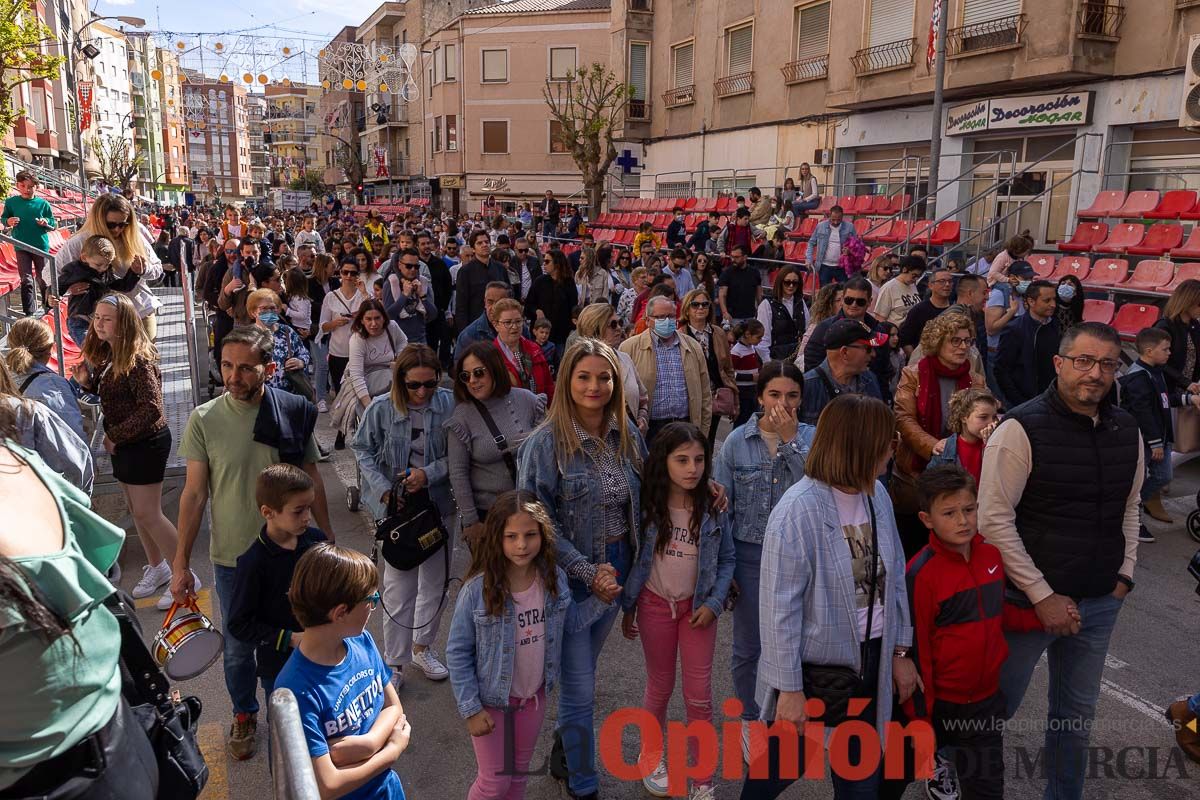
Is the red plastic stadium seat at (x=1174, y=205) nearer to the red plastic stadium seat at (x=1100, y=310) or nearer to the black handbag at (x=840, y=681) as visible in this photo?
the red plastic stadium seat at (x=1100, y=310)

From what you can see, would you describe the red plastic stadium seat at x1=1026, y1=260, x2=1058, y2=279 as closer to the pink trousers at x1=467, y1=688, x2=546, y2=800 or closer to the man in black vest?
the man in black vest

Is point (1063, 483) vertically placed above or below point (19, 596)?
below

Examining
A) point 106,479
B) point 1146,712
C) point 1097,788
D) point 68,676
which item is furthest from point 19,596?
point 106,479

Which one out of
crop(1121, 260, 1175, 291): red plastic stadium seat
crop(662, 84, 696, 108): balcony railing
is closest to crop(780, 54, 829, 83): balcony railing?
crop(662, 84, 696, 108): balcony railing

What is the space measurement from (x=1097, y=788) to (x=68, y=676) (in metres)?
3.83

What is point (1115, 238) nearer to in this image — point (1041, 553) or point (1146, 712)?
point (1146, 712)

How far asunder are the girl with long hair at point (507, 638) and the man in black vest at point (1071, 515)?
169cm

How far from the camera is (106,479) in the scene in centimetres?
673

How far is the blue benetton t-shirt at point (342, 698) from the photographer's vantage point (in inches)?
99.5

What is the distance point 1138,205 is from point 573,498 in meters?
14.4

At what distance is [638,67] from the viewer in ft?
105

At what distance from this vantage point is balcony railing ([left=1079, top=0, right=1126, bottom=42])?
50.5 feet

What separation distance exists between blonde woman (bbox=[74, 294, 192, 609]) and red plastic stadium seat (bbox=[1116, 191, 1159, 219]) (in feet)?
48.4

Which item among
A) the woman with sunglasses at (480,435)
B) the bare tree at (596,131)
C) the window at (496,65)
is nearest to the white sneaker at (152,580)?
the woman with sunglasses at (480,435)
